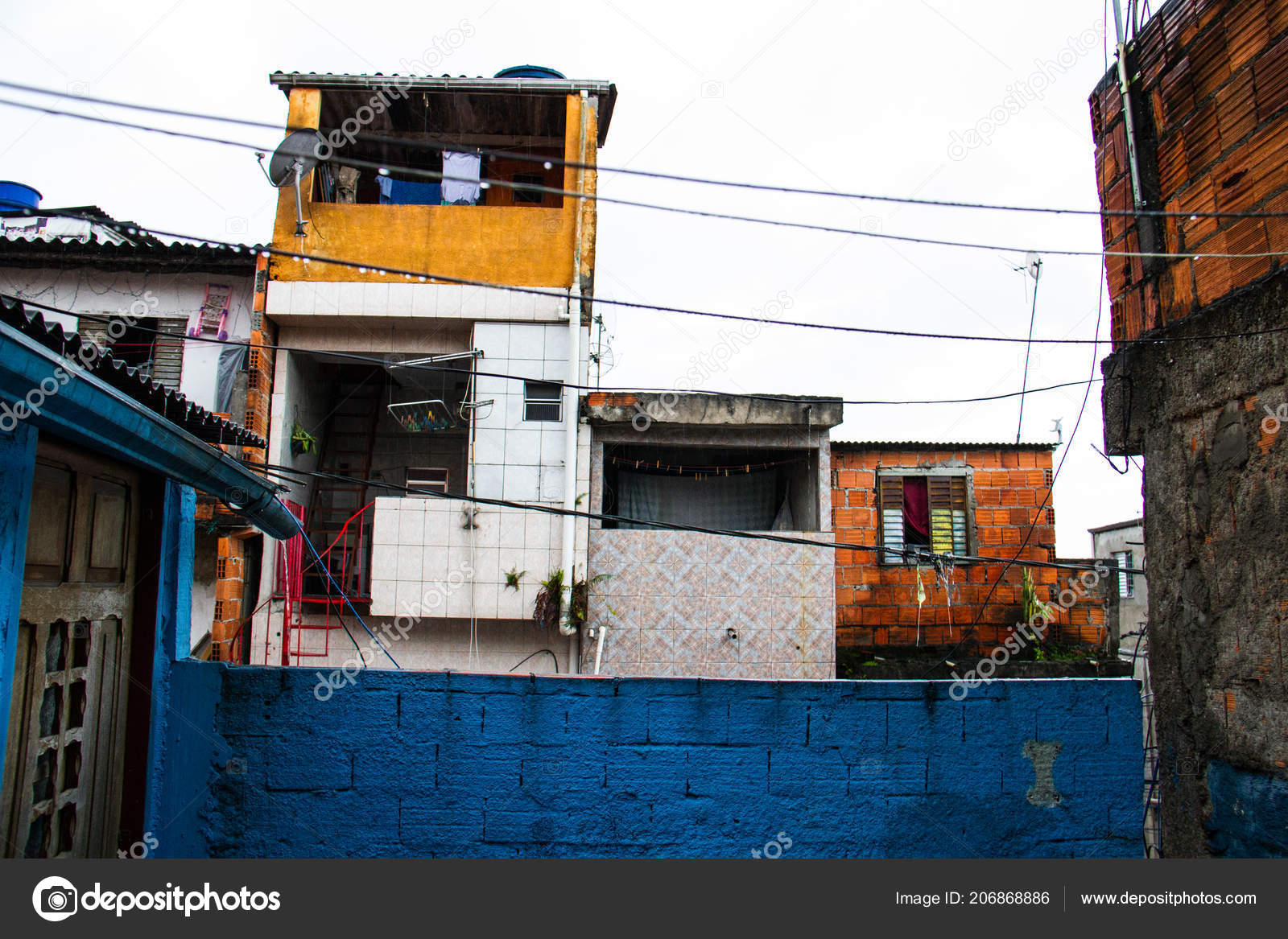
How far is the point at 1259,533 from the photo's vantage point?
510 cm

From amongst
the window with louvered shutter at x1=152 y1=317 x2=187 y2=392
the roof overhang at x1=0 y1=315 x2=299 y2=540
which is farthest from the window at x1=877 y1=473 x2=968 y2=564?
the window with louvered shutter at x1=152 y1=317 x2=187 y2=392

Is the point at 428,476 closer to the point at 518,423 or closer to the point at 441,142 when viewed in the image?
the point at 518,423

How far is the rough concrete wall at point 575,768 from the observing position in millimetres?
4504

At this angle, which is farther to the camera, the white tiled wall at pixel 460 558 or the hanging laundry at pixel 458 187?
the hanging laundry at pixel 458 187

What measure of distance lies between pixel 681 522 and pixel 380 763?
22.8 ft

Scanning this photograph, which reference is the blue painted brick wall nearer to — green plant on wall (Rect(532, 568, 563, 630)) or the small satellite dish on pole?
green plant on wall (Rect(532, 568, 563, 630))

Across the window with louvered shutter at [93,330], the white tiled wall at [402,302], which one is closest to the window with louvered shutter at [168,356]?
the window with louvered shutter at [93,330]

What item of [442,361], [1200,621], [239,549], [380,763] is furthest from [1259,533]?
[239,549]

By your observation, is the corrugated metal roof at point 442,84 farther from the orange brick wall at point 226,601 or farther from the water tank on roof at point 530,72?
the orange brick wall at point 226,601

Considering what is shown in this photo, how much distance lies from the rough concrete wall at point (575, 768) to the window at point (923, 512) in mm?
6821

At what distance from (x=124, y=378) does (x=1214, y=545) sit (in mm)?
7010

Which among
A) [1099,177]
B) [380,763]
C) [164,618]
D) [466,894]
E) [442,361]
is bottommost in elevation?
[466,894]

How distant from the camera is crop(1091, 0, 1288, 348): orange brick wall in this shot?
527cm

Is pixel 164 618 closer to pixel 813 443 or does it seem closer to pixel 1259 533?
pixel 1259 533
